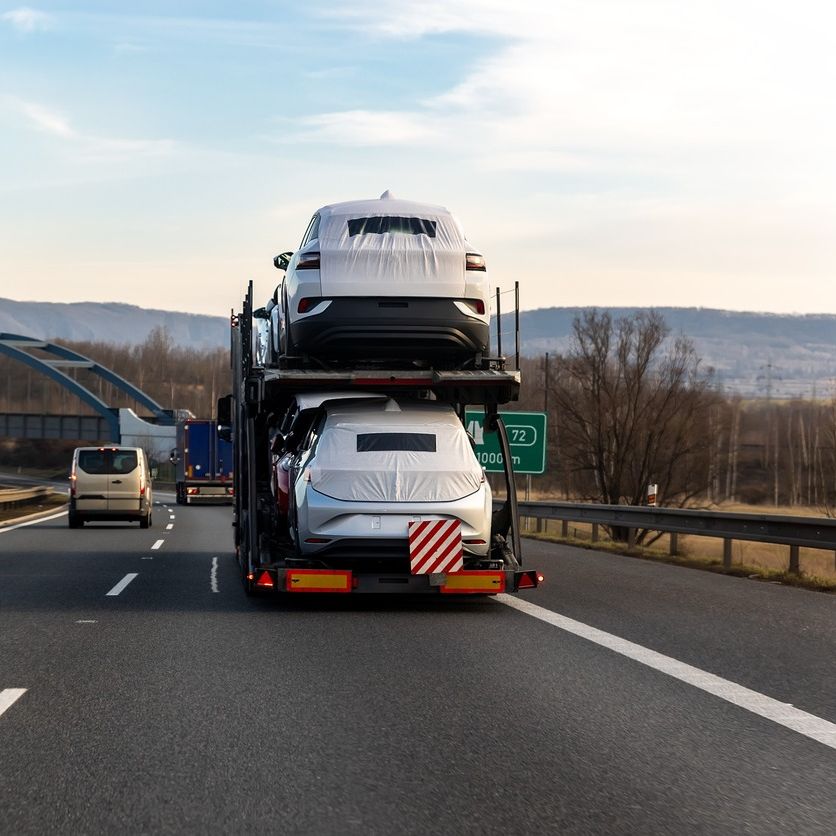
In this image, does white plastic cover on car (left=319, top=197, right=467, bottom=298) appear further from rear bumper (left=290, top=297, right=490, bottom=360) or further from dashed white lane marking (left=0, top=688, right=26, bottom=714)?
dashed white lane marking (left=0, top=688, right=26, bottom=714)

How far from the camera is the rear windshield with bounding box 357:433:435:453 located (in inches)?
455

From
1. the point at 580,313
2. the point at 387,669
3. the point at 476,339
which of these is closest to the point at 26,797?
the point at 387,669

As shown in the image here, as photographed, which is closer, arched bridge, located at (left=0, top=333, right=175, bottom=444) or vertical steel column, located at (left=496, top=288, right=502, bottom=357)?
vertical steel column, located at (left=496, top=288, right=502, bottom=357)

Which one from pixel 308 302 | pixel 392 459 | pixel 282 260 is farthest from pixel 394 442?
pixel 282 260

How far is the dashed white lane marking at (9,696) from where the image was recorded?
271 inches

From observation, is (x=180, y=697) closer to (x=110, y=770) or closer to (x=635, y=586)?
(x=110, y=770)

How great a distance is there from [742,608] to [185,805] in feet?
26.3

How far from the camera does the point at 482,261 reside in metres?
12.2

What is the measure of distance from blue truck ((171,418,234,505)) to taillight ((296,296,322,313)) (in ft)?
109

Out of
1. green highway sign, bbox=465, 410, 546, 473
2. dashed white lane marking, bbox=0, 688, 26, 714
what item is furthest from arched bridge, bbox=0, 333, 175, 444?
dashed white lane marking, bbox=0, 688, 26, 714

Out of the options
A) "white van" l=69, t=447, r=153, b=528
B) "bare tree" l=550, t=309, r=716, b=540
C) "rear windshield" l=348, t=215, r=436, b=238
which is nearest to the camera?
"rear windshield" l=348, t=215, r=436, b=238

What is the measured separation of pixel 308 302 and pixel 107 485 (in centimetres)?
1751

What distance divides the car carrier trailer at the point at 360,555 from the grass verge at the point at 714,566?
388 centimetres

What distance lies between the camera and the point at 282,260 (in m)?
13.6
